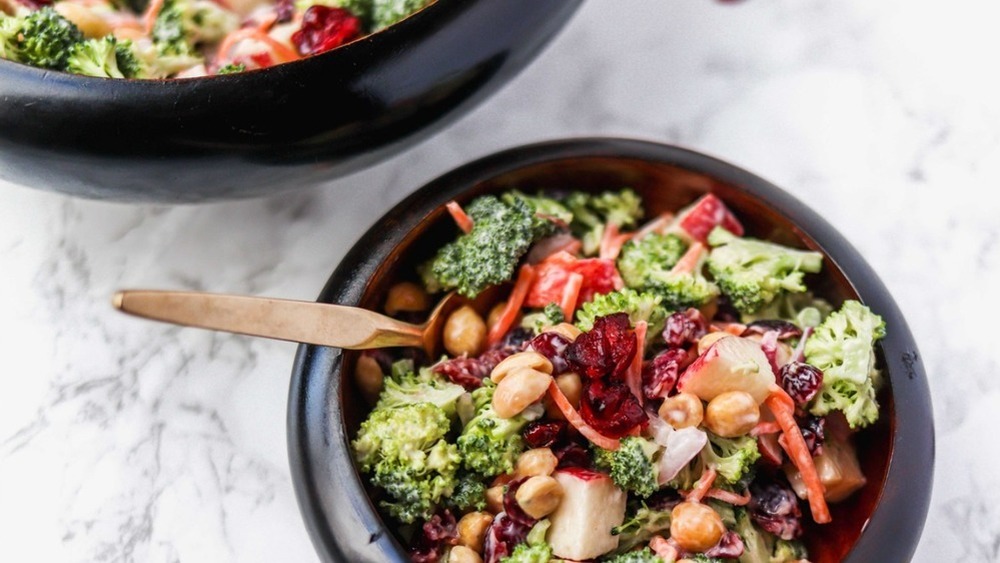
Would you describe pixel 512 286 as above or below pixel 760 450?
above

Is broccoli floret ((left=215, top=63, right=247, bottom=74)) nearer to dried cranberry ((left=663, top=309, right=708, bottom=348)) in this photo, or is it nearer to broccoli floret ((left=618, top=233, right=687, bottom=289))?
broccoli floret ((left=618, top=233, right=687, bottom=289))

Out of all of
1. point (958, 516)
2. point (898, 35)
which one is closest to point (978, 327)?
point (958, 516)

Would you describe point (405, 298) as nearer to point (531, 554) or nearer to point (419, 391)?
point (419, 391)

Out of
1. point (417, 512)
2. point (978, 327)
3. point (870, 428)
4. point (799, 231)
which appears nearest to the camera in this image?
point (417, 512)

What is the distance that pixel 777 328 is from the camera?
79.3 inches

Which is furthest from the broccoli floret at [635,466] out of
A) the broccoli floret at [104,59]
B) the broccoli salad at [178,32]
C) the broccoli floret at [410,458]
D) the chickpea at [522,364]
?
the broccoli floret at [104,59]

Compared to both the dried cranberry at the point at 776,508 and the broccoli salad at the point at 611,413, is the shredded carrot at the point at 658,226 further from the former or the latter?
the dried cranberry at the point at 776,508

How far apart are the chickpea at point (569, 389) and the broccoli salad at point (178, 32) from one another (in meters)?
0.92

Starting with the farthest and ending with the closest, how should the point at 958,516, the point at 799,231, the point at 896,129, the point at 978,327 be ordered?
the point at 896,129 < the point at 978,327 < the point at 958,516 < the point at 799,231

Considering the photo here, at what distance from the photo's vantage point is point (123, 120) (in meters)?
1.86

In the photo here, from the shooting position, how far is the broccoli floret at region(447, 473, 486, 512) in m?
1.83

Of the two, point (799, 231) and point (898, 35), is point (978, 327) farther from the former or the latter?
point (898, 35)

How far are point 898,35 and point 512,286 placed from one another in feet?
5.36

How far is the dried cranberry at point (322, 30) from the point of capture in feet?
7.41
